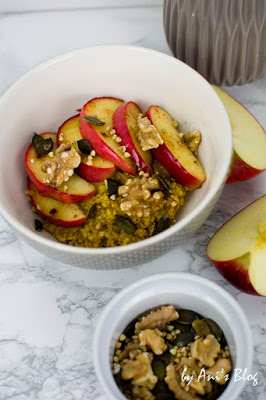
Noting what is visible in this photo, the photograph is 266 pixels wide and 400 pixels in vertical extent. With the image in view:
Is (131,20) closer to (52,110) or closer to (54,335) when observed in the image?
(52,110)

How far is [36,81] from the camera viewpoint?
107 cm

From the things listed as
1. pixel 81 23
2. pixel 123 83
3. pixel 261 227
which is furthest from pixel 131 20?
pixel 261 227

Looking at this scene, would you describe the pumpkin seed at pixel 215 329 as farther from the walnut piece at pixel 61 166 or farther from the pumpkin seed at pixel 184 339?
the walnut piece at pixel 61 166

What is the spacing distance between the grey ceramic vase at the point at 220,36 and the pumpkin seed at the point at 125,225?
0.41 meters

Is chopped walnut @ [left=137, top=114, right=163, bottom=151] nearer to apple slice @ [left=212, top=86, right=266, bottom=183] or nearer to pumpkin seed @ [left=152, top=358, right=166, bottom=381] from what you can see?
apple slice @ [left=212, top=86, right=266, bottom=183]

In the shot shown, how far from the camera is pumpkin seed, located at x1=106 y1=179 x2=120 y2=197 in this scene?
1004mm

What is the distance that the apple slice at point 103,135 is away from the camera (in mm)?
1015

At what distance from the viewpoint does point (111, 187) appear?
101cm

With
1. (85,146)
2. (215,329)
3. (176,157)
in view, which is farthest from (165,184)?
(215,329)

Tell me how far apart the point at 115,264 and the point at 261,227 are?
0.25 meters

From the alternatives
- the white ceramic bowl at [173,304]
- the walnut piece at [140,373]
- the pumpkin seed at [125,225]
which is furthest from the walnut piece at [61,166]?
the walnut piece at [140,373]

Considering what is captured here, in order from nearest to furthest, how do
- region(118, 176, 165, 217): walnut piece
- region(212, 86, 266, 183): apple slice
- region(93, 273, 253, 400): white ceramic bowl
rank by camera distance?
1. region(93, 273, 253, 400): white ceramic bowl
2. region(118, 176, 165, 217): walnut piece
3. region(212, 86, 266, 183): apple slice

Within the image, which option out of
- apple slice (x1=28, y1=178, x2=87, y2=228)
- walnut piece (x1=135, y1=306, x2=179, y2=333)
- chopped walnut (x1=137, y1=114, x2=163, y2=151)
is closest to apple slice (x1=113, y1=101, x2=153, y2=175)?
chopped walnut (x1=137, y1=114, x2=163, y2=151)

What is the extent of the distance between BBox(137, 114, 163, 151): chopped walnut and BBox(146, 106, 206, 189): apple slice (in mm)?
16
